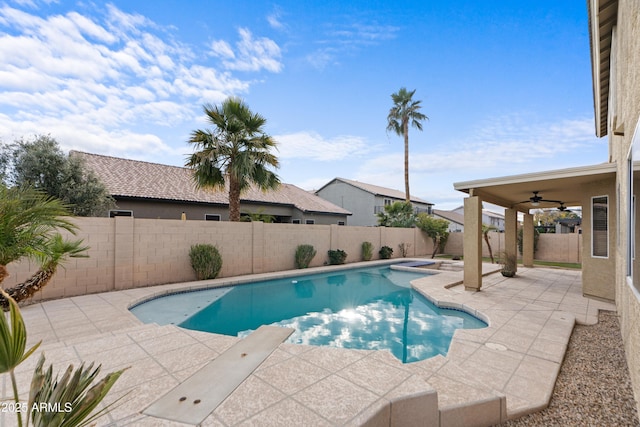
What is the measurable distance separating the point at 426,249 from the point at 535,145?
9.70m

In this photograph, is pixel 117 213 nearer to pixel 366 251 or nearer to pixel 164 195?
pixel 164 195

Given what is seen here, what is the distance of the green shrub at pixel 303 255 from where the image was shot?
1373 centimetres

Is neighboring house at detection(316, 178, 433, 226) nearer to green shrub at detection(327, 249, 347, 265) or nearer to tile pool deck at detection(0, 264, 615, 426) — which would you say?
green shrub at detection(327, 249, 347, 265)

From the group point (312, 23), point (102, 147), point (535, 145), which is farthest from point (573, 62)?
point (102, 147)

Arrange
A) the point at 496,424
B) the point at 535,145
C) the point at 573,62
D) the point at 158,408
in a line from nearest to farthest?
the point at 158,408, the point at 496,424, the point at 573,62, the point at 535,145

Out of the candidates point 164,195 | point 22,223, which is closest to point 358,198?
point 164,195

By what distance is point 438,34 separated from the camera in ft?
37.3

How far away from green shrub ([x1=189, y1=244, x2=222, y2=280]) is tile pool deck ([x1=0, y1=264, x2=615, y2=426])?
12.2 feet

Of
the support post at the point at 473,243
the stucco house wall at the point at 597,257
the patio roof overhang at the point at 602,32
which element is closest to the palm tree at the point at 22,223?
the patio roof overhang at the point at 602,32

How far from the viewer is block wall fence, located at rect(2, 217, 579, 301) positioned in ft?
26.6

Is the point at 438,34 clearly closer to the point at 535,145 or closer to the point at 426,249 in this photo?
the point at 535,145

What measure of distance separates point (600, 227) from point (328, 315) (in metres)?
7.59

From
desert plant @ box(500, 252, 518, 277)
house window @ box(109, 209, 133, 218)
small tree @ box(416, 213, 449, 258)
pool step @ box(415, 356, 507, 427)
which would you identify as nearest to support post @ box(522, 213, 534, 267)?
desert plant @ box(500, 252, 518, 277)

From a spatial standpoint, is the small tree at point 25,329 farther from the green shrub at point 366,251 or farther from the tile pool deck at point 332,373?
the green shrub at point 366,251
